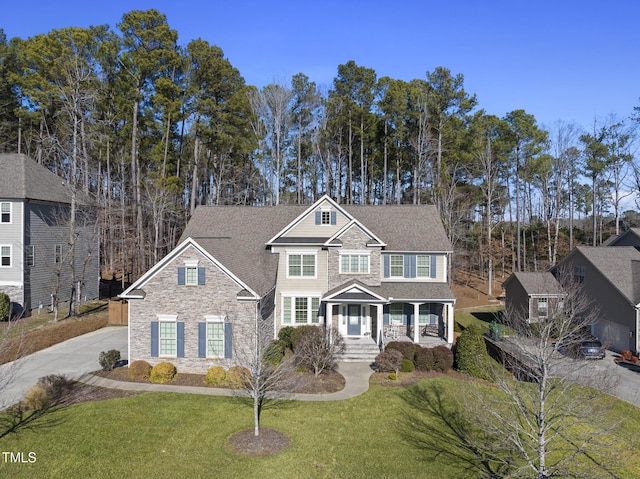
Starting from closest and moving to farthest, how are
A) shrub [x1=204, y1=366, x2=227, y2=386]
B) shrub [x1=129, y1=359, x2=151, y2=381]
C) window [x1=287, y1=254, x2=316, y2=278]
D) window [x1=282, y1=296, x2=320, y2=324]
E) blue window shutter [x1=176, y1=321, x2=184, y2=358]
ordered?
shrub [x1=204, y1=366, x2=227, y2=386]
shrub [x1=129, y1=359, x2=151, y2=381]
blue window shutter [x1=176, y1=321, x2=184, y2=358]
window [x1=282, y1=296, x2=320, y2=324]
window [x1=287, y1=254, x2=316, y2=278]

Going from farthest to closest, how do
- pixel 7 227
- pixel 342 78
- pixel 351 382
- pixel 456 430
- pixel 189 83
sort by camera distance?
pixel 342 78
pixel 189 83
pixel 7 227
pixel 351 382
pixel 456 430

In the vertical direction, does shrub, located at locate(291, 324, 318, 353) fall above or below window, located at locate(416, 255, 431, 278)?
below

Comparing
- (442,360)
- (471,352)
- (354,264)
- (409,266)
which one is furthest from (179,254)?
(471,352)

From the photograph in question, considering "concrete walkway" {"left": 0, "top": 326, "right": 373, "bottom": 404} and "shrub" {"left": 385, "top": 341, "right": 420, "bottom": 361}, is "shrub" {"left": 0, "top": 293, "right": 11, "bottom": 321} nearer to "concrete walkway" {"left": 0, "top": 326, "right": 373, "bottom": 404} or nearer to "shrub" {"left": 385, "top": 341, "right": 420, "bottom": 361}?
"concrete walkway" {"left": 0, "top": 326, "right": 373, "bottom": 404}

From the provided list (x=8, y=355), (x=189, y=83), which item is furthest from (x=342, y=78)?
(x=8, y=355)

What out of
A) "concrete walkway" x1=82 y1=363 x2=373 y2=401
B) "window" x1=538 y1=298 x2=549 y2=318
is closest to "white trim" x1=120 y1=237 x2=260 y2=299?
"concrete walkway" x1=82 y1=363 x2=373 y2=401

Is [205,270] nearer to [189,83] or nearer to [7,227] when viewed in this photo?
[7,227]
